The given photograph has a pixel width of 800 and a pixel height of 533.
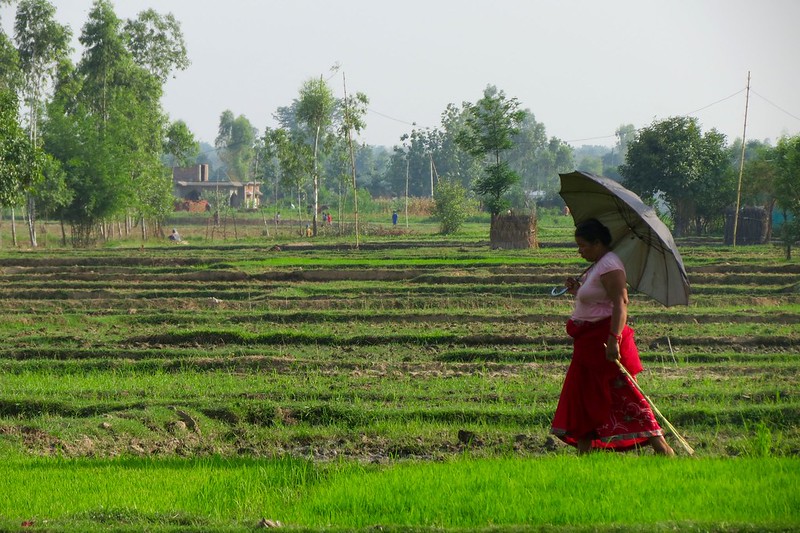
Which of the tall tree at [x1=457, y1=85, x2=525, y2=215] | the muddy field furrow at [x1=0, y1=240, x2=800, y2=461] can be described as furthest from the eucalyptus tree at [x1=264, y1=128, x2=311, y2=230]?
the muddy field furrow at [x1=0, y1=240, x2=800, y2=461]

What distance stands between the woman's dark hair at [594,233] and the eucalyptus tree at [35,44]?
36.2 m

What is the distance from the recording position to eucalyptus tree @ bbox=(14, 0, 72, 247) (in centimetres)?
4084

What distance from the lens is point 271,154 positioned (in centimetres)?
5594

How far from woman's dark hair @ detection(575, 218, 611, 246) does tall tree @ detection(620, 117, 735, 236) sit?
129 feet

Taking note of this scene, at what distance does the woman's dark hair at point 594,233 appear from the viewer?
24.0 feet

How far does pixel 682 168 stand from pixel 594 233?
1551 inches

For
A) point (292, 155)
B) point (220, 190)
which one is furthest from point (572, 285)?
point (220, 190)

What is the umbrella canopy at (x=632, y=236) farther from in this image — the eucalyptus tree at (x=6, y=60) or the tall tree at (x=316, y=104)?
the tall tree at (x=316, y=104)

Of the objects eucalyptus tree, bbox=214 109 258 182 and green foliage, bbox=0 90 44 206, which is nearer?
green foliage, bbox=0 90 44 206

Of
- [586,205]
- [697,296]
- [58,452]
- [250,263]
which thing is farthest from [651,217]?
[250,263]

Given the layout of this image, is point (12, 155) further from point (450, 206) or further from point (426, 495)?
point (450, 206)

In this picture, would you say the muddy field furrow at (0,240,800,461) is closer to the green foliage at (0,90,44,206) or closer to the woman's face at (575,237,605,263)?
the woman's face at (575,237,605,263)

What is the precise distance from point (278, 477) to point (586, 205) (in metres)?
3.06

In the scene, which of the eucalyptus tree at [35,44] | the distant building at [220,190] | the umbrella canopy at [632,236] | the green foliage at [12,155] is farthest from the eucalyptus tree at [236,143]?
the umbrella canopy at [632,236]
